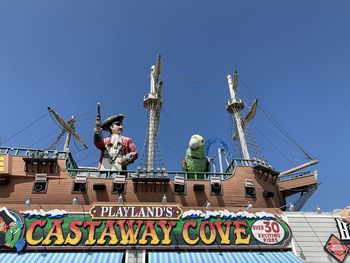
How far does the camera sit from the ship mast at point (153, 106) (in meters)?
31.8

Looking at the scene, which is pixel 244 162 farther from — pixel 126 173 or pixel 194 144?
pixel 126 173

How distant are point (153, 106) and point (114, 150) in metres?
12.9

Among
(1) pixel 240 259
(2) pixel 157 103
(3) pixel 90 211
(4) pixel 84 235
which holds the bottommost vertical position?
(1) pixel 240 259

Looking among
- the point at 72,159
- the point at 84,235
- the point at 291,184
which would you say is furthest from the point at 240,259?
the point at 72,159

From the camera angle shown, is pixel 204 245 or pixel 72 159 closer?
pixel 204 245

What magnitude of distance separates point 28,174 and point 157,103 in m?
19.5

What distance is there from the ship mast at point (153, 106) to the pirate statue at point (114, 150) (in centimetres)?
693

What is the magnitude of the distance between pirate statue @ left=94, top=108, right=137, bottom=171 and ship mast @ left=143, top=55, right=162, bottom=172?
22.7 feet

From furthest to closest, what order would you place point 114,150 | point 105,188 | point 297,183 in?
point 297,183
point 114,150
point 105,188

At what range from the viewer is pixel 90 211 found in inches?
692

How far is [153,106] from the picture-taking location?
1400 inches

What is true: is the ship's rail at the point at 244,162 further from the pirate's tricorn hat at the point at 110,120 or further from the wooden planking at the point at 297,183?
the pirate's tricorn hat at the point at 110,120

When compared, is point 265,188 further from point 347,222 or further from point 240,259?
point 240,259

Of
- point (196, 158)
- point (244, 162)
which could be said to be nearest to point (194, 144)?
point (196, 158)
